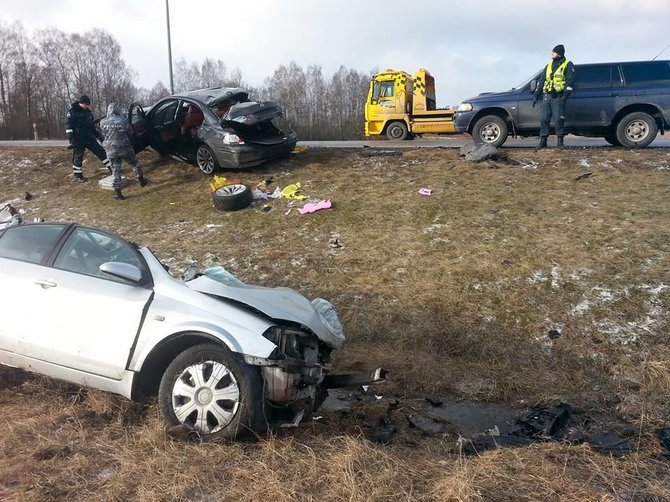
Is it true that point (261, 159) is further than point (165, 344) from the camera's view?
Yes

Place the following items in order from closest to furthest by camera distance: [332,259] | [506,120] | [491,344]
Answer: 1. [491,344]
2. [332,259]
3. [506,120]

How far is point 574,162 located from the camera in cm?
1077

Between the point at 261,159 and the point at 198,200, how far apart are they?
157cm

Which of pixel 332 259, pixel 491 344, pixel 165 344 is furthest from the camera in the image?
pixel 332 259

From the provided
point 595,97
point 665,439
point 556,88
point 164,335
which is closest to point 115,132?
point 164,335

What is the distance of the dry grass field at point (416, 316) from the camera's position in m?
3.23

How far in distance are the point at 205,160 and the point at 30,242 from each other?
7.27 m

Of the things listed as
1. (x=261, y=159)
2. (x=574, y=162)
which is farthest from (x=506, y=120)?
(x=261, y=159)

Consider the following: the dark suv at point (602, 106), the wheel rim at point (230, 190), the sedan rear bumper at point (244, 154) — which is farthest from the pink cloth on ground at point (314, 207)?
the dark suv at point (602, 106)

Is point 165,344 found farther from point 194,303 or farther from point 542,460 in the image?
point 542,460

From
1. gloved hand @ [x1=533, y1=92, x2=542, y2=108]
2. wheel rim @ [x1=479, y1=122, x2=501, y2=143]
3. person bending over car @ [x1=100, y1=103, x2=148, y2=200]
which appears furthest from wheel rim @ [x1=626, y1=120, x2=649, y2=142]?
Answer: person bending over car @ [x1=100, y1=103, x2=148, y2=200]

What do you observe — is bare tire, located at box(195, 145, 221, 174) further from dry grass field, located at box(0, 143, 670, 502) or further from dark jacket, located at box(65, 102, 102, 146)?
dark jacket, located at box(65, 102, 102, 146)

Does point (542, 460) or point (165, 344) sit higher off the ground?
point (165, 344)

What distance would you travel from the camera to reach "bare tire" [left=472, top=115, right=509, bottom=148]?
40.4 feet
